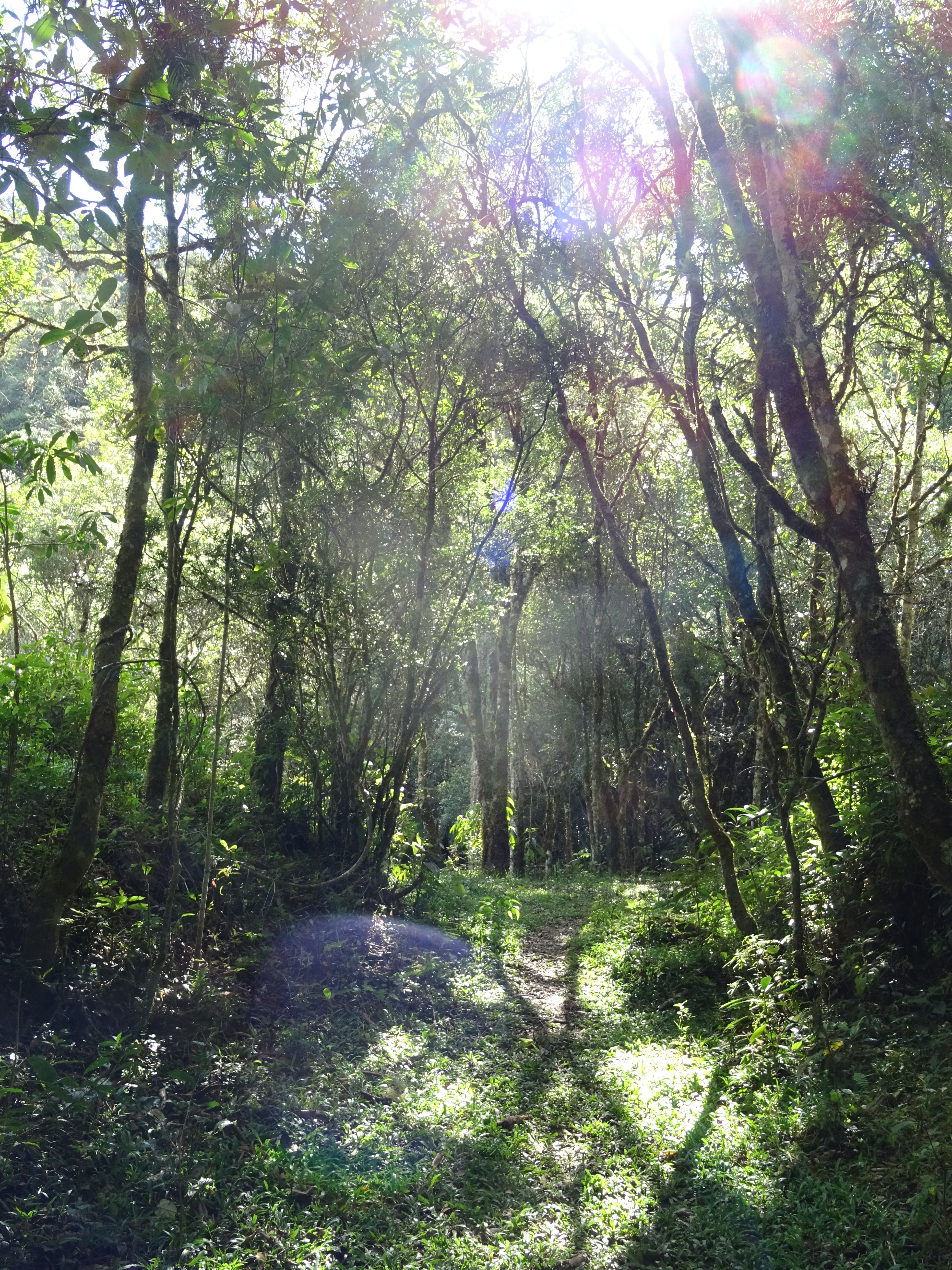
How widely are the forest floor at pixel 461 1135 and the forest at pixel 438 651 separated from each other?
1.2 inches

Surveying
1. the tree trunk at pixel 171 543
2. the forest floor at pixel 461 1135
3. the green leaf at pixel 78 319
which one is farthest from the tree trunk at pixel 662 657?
the green leaf at pixel 78 319

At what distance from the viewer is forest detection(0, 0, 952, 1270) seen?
13.4ft

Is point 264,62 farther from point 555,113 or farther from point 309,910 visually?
point 309,910

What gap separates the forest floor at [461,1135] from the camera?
380 centimetres

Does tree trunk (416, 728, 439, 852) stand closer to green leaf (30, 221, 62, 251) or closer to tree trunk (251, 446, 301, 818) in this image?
tree trunk (251, 446, 301, 818)

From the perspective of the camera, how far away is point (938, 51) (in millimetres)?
8570

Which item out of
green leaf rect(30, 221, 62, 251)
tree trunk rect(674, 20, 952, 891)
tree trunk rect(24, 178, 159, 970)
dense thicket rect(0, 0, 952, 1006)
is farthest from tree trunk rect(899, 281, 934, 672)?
green leaf rect(30, 221, 62, 251)

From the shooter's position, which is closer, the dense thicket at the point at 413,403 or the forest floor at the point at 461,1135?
the forest floor at the point at 461,1135

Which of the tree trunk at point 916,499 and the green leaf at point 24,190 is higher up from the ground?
the tree trunk at point 916,499

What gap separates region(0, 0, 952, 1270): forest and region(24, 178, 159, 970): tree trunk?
38 millimetres

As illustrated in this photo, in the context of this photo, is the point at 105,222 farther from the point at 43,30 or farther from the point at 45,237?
the point at 43,30

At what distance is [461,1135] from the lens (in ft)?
16.7

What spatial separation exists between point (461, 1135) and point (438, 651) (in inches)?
200

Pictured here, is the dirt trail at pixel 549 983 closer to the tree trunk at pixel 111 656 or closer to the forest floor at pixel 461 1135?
the forest floor at pixel 461 1135
